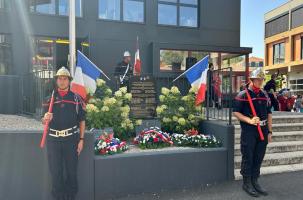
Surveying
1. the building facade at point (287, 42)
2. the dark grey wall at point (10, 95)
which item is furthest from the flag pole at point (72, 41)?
the building facade at point (287, 42)

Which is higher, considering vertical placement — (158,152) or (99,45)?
(99,45)

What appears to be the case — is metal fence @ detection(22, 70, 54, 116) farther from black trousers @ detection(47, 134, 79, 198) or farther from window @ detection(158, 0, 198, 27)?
window @ detection(158, 0, 198, 27)

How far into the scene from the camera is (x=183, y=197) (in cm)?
509

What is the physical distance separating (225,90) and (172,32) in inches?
264

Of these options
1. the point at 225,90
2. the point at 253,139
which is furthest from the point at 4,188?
the point at 225,90

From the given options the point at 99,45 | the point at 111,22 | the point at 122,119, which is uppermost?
the point at 111,22

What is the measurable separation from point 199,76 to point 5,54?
23.4 feet

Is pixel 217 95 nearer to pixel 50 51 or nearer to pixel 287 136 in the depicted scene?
pixel 287 136

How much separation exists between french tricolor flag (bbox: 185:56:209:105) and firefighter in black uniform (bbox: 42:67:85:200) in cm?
290

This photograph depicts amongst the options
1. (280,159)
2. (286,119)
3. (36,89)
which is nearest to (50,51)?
(36,89)

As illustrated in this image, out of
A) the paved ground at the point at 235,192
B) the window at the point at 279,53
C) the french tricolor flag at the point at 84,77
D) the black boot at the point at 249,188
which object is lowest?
the paved ground at the point at 235,192

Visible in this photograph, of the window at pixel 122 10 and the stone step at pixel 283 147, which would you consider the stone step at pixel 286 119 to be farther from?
the window at pixel 122 10

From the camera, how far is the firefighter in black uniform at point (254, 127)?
4.91 m

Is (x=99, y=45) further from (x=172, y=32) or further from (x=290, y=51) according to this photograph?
(x=290, y=51)
